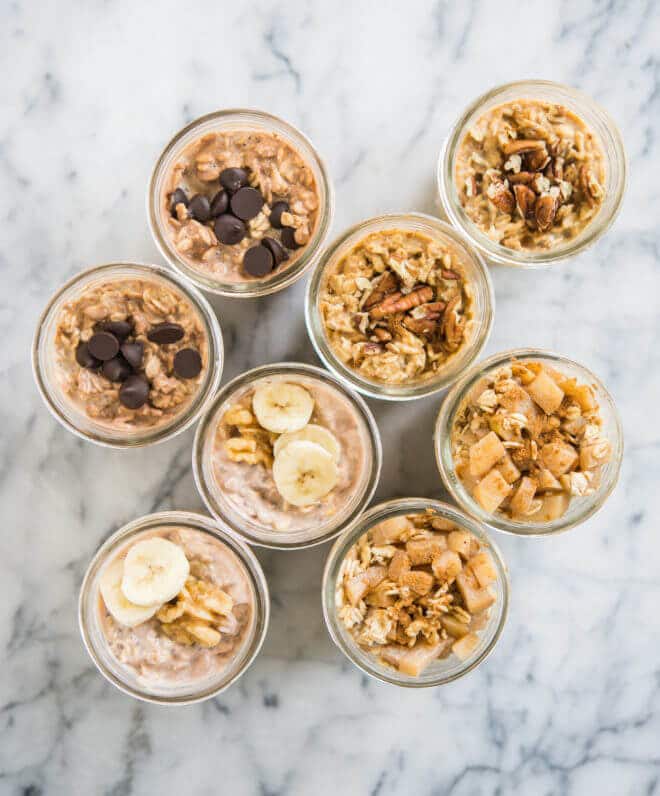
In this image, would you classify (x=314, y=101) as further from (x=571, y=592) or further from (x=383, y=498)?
(x=571, y=592)

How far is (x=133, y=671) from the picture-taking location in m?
1.98

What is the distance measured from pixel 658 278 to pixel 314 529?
3.97ft

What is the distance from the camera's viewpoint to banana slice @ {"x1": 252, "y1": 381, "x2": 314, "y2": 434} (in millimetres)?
1929

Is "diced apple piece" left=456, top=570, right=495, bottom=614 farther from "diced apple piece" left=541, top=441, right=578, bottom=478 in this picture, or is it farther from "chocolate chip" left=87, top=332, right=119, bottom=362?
"chocolate chip" left=87, top=332, right=119, bottom=362

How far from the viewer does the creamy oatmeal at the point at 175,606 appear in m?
1.95

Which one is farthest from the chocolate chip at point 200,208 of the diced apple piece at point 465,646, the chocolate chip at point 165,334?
the diced apple piece at point 465,646

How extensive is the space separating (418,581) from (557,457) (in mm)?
449

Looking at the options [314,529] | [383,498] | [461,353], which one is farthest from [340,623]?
[461,353]

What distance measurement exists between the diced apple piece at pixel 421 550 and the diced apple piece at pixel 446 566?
2 cm

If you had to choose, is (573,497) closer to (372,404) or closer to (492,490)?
(492,490)

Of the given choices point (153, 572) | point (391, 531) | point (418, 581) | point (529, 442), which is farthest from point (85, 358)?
point (529, 442)

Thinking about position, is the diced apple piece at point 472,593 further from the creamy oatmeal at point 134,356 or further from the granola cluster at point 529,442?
the creamy oatmeal at point 134,356

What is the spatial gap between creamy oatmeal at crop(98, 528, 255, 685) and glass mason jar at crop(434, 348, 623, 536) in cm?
60

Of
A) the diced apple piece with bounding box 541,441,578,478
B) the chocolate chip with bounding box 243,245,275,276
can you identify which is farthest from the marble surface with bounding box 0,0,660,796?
the diced apple piece with bounding box 541,441,578,478
